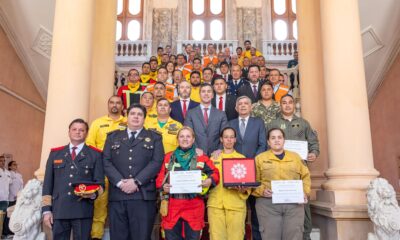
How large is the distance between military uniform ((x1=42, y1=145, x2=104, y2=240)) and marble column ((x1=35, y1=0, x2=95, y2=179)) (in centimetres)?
99

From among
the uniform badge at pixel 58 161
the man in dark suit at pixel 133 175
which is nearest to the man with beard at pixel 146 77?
the man in dark suit at pixel 133 175

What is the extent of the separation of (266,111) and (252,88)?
3.47 ft

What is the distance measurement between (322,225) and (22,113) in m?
8.72

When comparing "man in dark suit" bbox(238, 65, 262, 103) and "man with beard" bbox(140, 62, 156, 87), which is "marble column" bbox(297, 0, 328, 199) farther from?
"man with beard" bbox(140, 62, 156, 87)

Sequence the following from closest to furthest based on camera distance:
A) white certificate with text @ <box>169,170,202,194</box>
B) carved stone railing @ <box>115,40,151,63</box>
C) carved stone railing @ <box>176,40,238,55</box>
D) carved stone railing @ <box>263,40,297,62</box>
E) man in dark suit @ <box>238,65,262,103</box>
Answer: white certificate with text @ <box>169,170,202,194</box> < man in dark suit @ <box>238,65,262,103</box> < carved stone railing @ <box>263,40,297,62</box> < carved stone railing @ <box>115,40,151,63</box> < carved stone railing @ <box>176,40,238,55</box>

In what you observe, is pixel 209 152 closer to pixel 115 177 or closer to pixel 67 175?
pixel 115 177

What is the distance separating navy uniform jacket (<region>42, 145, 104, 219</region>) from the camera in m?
3.78

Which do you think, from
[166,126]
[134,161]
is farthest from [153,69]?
[134,161]

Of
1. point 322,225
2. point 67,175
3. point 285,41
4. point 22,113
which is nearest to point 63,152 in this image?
point 67,175

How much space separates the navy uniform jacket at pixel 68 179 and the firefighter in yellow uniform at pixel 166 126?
2.96 ft

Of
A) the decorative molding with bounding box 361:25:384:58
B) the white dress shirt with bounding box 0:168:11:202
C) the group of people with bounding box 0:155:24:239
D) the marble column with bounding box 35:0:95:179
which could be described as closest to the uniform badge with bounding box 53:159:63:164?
the marble column with bounding box 35:0:95:179

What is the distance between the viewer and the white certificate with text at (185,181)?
375 cm

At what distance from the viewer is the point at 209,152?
462 cm

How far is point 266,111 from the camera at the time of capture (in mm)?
5062
